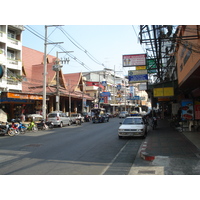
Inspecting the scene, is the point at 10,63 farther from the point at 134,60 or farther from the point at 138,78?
the point at 134,60

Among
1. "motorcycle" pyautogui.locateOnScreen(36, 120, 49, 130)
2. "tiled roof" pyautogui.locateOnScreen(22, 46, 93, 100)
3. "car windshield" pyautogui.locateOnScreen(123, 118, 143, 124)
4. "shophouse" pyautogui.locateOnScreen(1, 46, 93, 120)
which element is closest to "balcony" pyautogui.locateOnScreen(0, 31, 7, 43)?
"shophouse" pyautogui.locateOnScreen(1, 46, 93, 120)

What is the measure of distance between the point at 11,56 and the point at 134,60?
2111cm

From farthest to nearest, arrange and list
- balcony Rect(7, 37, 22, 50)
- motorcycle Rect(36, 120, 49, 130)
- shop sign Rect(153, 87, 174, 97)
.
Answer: balcony Rect(7, 37, 22, 50), motorcycle Rect(36, 120, 49, 130), shop sign Rect(153, 87, 174, 97)

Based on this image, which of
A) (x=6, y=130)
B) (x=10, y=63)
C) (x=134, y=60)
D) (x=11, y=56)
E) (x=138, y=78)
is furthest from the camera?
(x=11, y=56)

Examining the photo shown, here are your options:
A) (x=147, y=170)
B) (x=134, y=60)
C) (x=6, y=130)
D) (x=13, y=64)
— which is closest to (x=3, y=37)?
(x=13, y=64)

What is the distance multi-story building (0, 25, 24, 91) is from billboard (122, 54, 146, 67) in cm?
1638

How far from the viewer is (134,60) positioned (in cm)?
1645

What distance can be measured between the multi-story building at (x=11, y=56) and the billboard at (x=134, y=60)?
645 inches

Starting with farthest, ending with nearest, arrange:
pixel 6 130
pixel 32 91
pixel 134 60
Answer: pixel 32 91 → pixel 6 130 → pixel 134 60

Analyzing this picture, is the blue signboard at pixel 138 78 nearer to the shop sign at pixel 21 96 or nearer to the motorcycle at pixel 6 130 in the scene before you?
the motorcycle at pixel 6 130

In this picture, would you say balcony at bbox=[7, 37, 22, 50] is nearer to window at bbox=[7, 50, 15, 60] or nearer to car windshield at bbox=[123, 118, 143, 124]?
window at bbox=[7, 50, 15, 60]

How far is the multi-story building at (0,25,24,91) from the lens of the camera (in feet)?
91.6

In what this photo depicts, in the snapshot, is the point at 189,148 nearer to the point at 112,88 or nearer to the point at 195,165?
the point at 195,165

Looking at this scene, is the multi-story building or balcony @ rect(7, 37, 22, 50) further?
balcony @ rect(7, 37, 22, 50)
